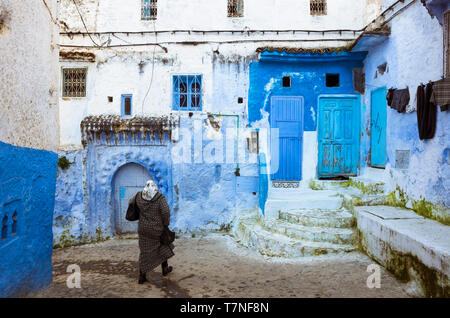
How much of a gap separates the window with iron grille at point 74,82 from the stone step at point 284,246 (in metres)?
6.37

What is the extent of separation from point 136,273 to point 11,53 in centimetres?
430

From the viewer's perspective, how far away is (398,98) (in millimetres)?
7203

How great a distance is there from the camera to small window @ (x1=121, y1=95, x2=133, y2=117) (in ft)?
31.9

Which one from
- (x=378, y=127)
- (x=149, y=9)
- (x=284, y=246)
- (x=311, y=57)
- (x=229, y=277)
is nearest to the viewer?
(x=229, y=277)

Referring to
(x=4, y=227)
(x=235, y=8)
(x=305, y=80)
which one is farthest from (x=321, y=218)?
(x=235, y=8)

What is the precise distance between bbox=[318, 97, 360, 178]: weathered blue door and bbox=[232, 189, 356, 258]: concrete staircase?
109 centimetres

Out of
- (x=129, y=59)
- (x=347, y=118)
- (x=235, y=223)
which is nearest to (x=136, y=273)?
(x=235, y=223)

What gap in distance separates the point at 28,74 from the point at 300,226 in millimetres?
5615

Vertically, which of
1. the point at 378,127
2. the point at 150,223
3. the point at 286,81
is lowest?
the point at 150,223

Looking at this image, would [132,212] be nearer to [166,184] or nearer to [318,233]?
[318,233]

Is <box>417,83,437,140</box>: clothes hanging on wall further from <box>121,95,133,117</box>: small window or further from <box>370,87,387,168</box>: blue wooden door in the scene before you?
<box>121,95,133,117</box>: small window

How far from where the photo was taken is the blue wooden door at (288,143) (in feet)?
30.2

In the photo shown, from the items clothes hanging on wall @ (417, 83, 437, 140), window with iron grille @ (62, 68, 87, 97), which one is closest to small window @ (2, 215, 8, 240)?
window with iron grille @ (62, 68, 87, 97)

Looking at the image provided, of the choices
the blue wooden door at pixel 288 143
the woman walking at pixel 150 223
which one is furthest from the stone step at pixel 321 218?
the woman walking at pixel 150 223
